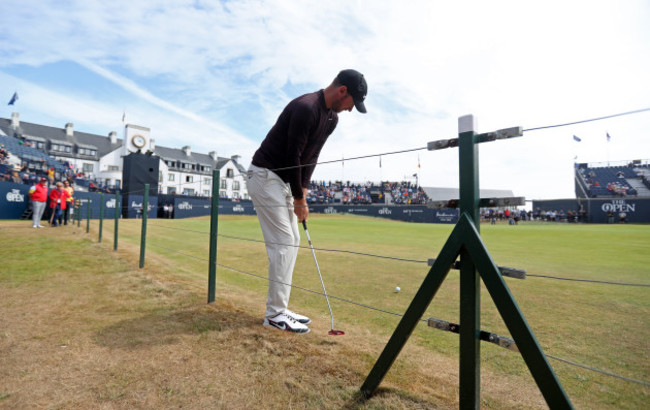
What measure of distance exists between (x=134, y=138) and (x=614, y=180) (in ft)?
198

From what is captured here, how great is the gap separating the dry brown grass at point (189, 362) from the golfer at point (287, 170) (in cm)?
28

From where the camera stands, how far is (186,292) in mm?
3641

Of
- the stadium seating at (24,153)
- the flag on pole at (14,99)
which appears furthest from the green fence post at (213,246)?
the flag on pole at (14,99)

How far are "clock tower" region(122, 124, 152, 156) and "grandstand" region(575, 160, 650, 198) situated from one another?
5558 centimetres

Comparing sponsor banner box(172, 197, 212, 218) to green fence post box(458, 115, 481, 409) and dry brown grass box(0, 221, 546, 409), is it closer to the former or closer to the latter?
dry brown grass box(0, 221, 546, 409)

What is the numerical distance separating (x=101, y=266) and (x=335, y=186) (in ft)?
118

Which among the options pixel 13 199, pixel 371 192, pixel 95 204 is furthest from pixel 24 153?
pixel 371 192

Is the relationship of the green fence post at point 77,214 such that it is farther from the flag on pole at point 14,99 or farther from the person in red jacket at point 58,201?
the flag on pole at point 14,99

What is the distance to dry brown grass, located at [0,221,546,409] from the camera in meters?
1.62

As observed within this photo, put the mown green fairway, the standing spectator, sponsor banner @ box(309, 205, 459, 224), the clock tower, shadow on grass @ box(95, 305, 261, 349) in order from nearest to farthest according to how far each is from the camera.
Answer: the mown green fairway → shadow on grass @ box(95, 305, 261, 349) → the standing spectator → sponsor banner @ box(309, 205, 459, 224) → the clock tower

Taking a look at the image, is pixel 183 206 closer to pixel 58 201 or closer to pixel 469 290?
pixel 58 201

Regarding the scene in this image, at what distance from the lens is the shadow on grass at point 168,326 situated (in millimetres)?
2318

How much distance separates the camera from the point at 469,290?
1435 millimetres

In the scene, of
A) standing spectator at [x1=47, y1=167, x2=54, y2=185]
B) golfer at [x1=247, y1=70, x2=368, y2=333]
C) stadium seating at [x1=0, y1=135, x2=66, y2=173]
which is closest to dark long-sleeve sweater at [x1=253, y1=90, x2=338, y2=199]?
golfer at [x1=247, y1=70, x2=368, y2=333]
